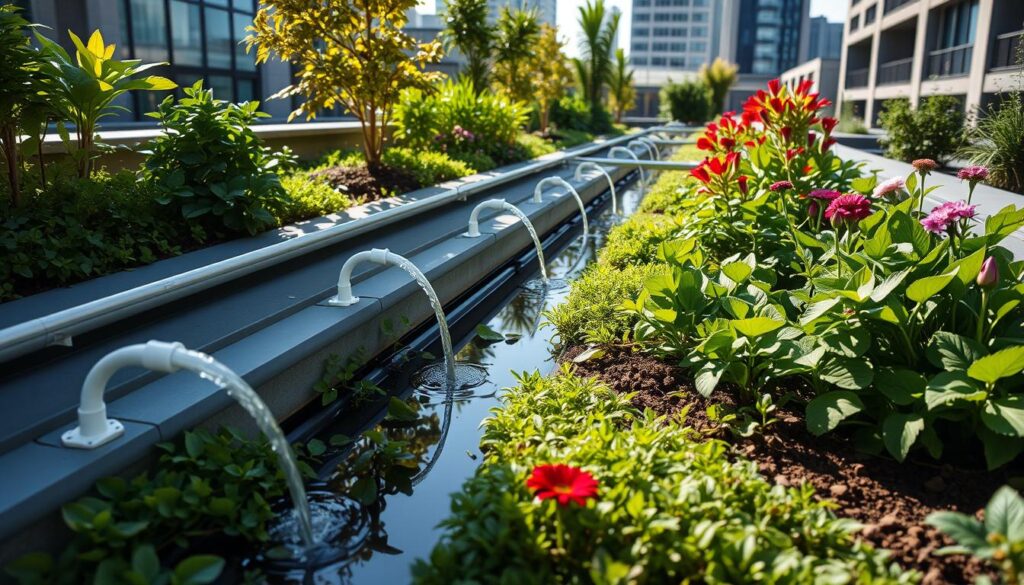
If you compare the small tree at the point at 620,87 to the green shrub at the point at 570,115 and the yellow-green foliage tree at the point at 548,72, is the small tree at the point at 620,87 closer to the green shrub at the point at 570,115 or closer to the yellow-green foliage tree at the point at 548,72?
the green shrub at the point at 570,115

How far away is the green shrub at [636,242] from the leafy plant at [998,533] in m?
3.46

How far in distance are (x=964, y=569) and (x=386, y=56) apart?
727 centimetres

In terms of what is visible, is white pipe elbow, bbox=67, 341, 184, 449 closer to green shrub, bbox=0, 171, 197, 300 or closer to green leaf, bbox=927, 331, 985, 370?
green shrub, bbox=0, 171, 197, 300

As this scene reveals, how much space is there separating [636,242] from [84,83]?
13.1ft

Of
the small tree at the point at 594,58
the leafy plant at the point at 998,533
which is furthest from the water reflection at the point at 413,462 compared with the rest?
the small tree at the point at 594,58

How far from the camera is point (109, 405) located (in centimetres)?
257

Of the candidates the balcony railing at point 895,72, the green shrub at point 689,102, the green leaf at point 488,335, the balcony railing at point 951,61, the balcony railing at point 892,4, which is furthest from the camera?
the green shrub at point 689,102

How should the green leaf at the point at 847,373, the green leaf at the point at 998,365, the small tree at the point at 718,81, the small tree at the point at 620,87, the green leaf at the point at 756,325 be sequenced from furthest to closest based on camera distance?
the small tree at the point at 718,81
the small tree at the point at 620,87
the green leaf at the point at 756,325
the green leaf at the point at 847,373
the green leaf at the point at 998,365

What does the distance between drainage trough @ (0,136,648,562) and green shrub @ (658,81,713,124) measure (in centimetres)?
2882

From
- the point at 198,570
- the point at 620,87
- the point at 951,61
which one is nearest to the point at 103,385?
the point at 198,570

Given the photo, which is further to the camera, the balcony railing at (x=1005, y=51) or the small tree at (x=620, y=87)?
the small tree at (x=620, y=87)

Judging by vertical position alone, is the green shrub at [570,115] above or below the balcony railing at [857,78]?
below

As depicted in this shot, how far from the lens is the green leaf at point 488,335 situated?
4621 millimetres

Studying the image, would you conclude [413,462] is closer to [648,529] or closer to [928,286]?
[648,529]
